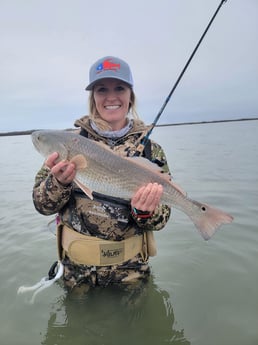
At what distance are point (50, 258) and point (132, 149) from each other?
3.83 m

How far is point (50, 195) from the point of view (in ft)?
12.2

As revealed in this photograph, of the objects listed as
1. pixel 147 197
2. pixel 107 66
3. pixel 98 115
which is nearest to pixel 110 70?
pixel 107 66

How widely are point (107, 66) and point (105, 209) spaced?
171 centimetres

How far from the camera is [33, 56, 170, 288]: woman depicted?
12.4 ft

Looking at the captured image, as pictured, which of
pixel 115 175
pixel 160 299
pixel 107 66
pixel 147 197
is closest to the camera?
pixel 147 197

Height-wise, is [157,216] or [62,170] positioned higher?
[62,170]

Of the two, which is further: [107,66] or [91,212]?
[107,66]

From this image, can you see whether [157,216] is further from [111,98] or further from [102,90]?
[102,90]

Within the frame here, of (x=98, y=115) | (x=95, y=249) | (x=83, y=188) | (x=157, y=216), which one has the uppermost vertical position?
(x=98, y=115)

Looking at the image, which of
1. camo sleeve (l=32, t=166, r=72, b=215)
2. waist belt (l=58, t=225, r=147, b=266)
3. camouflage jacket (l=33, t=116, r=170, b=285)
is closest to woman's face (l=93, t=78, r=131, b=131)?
camouflage jacket (l=33, t=116, r=170, b=285)

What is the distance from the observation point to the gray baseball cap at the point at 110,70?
3906 mm

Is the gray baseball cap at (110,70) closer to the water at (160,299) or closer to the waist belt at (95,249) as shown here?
the waist belt at (95,249)

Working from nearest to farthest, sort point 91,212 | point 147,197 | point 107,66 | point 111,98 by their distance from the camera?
point 147,197
point 91,212
point 107,66
point 111,98

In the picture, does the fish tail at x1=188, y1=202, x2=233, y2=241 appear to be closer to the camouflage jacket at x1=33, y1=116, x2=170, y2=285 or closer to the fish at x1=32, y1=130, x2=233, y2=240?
the fish at x1=32, y1=130, x2=233, y2=240
